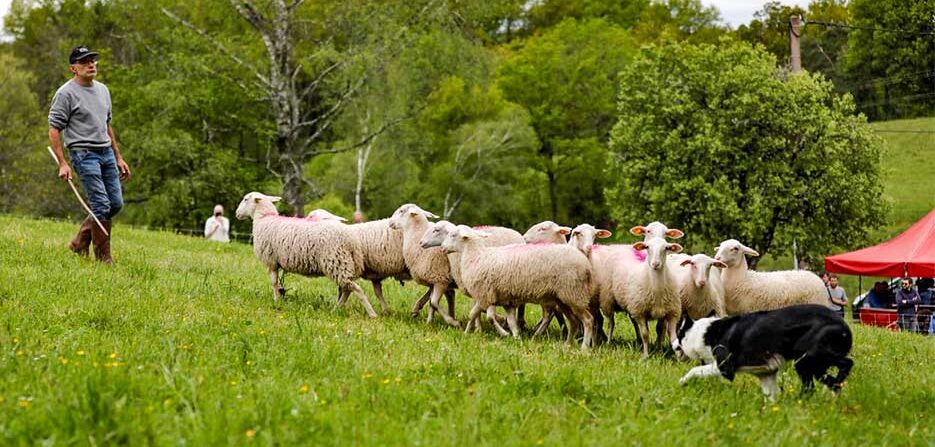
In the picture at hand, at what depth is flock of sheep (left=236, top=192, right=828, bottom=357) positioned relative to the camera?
9.38 m

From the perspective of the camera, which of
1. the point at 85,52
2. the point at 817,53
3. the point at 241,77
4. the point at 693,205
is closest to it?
the point at 85,52

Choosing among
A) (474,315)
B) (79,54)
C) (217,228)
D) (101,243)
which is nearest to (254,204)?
(101,243)

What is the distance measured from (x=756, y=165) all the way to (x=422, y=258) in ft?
76.3

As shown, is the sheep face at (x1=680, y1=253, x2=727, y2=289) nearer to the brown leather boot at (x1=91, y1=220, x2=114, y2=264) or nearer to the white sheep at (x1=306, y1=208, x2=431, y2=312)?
the white sheep at (x1=306, y1=208, x2=431, y2=312)

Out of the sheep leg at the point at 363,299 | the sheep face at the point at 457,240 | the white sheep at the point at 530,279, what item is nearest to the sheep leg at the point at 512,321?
the white sheep at the point at 530,279

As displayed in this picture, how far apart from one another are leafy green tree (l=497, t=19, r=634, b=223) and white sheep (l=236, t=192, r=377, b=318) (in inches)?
1605

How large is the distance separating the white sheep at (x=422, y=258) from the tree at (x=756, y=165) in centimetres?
2123

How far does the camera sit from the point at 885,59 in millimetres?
50250

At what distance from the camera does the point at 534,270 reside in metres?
9.36

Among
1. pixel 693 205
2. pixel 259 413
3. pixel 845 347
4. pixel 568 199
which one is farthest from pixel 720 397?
pixel 568 199

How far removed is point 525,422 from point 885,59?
5118 cm

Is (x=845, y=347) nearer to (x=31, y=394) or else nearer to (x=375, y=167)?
(x=31, y=394)

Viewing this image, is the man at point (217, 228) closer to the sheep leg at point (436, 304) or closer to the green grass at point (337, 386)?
the green grass at point (337, 386)

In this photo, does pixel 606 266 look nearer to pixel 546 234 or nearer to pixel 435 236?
pixel 546 234
